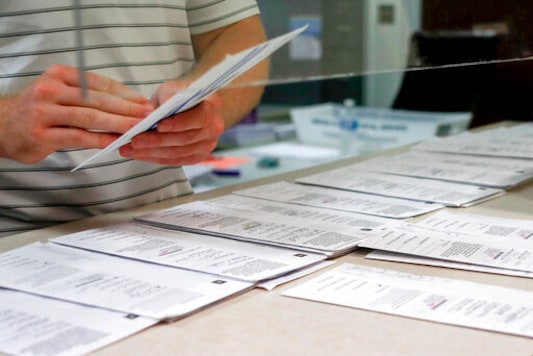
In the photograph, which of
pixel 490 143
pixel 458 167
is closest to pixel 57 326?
pixel 458 167

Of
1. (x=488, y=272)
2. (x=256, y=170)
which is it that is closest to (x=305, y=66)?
(x=488, y=272)

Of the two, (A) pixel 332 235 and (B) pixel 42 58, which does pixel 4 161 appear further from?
(A) pixel 332 235

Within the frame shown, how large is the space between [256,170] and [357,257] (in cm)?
137

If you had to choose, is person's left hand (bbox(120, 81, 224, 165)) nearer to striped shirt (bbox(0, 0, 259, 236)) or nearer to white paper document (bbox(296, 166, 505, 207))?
striped shirt (bbox(0, 0, 259, 236))

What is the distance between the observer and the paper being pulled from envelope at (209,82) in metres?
0.91

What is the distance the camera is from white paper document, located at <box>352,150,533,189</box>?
1405 millimetres

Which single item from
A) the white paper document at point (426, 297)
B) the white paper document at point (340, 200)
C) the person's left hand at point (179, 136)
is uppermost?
the person's left hand at point (179, 136)

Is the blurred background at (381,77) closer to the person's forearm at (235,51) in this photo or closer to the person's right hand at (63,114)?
the person's forearm at (235,51)

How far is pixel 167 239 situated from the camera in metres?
1.03

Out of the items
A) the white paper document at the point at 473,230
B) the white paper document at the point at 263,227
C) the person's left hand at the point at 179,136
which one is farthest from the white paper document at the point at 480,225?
the person's left hand at the point at 179,136

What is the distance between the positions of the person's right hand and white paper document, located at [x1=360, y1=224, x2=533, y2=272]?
354mm

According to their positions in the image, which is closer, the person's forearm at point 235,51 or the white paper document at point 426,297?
the white paper document at point 426,297

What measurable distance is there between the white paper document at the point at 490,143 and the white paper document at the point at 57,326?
3.51 feet

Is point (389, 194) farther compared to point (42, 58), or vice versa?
point (389, 194)
